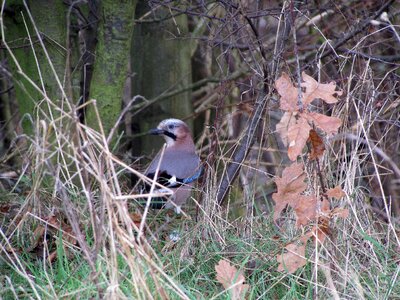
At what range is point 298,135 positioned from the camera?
3652mm

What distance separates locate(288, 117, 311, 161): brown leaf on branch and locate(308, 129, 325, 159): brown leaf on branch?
0.25 ft

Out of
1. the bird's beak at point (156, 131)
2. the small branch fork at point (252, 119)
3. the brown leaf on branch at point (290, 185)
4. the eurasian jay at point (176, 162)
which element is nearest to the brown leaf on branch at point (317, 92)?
the brown leaf on branch at point (290, 185)

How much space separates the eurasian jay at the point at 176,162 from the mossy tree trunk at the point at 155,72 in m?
0.43

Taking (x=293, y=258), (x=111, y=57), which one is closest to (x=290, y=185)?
(x=293, y=258)

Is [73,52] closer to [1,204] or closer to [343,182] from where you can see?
[1,204]

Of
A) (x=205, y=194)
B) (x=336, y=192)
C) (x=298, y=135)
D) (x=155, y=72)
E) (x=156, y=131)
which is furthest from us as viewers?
(x=155, y=72)

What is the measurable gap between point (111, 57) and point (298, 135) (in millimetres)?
2201

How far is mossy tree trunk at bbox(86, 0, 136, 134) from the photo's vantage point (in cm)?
536

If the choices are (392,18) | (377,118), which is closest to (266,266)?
(377,118)

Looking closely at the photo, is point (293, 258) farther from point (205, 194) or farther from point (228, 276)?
point (205, 194)

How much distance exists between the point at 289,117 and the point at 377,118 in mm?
1175

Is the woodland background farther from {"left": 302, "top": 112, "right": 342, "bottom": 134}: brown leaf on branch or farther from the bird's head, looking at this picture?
the bird's head

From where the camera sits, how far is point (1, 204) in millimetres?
4938

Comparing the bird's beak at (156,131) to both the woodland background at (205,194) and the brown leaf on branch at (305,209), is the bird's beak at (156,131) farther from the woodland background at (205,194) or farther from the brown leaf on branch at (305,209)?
the brown leaf on branch at (305,209)
